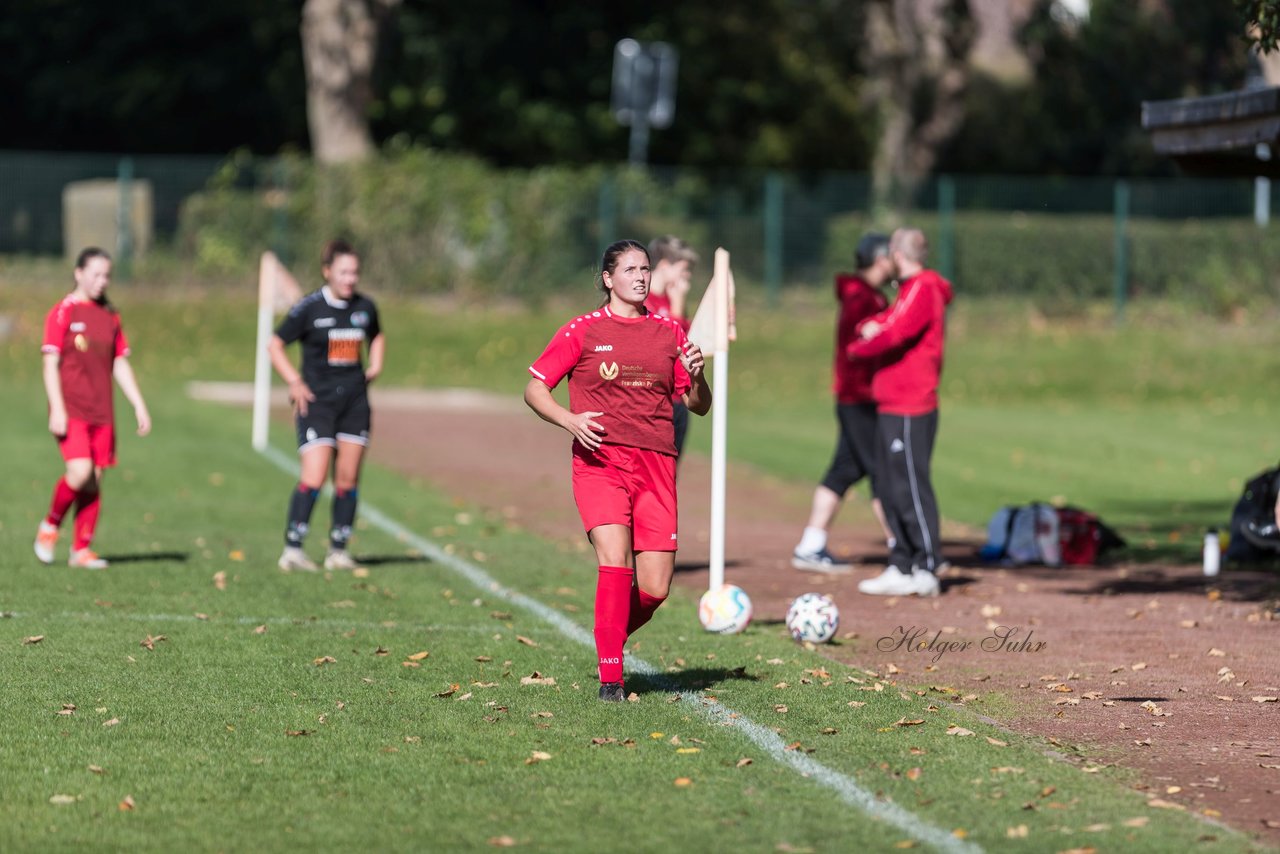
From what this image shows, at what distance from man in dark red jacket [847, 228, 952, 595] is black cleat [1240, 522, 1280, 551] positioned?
232 centimetres

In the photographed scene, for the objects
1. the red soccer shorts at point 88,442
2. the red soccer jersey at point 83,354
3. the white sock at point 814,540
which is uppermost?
the red soccer jersey at point 83,354

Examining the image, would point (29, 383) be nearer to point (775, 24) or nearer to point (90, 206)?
point (90, 206)

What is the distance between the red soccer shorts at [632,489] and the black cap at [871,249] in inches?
185

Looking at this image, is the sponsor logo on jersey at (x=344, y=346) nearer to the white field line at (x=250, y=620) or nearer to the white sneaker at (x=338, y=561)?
the white sneaker at (x=338, y=561)

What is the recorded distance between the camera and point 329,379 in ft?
40.0

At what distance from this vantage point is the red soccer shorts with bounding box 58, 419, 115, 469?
1186 centimetres

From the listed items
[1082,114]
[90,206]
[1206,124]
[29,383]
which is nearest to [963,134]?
[1082,114]

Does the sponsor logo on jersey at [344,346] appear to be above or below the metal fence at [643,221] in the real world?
below

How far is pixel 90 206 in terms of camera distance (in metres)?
34.7

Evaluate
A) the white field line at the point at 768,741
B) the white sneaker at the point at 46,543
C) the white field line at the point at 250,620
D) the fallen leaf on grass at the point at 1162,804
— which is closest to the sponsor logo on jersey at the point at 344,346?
the white field line at the point at 768,741

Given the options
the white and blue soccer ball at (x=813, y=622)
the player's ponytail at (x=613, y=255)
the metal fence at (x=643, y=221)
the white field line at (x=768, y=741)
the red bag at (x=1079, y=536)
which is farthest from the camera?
the metal fence at (x=643, y=221)

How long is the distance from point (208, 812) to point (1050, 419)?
22.0 metres

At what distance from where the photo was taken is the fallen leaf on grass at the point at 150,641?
936 cm

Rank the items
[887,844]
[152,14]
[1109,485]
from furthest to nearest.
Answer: [152,14] < [1109,485] < [887,844]
